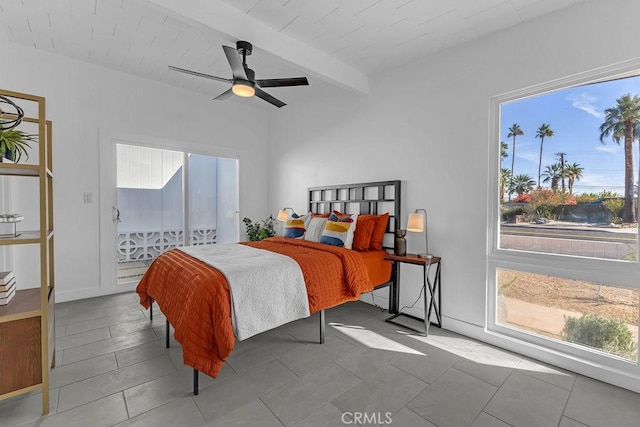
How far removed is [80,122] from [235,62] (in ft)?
8.54

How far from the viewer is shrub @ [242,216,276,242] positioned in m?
4.75

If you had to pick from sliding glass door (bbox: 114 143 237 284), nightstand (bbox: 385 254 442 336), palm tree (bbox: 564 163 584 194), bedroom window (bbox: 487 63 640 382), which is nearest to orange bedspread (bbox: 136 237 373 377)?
nightstand (bbox: 385 254 442 336)

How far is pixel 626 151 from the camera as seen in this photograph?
2.05 metres

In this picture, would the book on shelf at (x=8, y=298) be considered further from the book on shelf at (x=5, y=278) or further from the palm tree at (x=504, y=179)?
the palm tree at (x=504, y=179)

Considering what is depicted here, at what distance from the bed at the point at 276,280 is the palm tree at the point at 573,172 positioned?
1.45 m

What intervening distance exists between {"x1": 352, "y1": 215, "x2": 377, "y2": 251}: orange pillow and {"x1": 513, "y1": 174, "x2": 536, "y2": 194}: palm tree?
136 cm

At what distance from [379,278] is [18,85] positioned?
4.47 metres

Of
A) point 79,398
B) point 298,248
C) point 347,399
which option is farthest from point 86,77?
point 347,399

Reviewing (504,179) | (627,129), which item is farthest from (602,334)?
(627,129)

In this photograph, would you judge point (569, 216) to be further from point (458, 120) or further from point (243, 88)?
point (243, 88)

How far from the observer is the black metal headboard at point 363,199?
3.34m

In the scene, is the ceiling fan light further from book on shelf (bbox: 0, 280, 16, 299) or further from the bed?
book on shelf (bbox: 0, 280, 16, 299)

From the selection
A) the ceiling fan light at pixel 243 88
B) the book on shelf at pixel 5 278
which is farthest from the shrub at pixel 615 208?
the book on shelf at pixel 5 278

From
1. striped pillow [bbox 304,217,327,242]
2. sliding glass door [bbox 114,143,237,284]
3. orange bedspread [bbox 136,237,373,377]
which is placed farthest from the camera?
sliding glass door [bbox 114,143,237,284]
